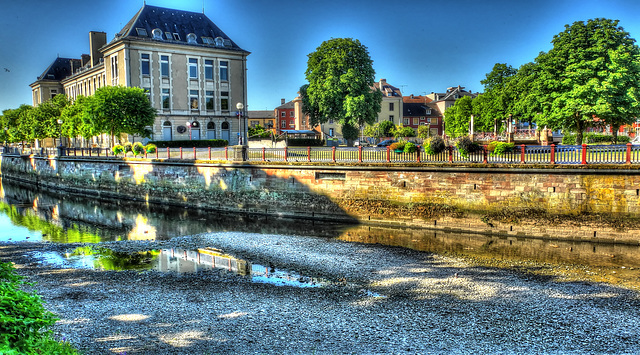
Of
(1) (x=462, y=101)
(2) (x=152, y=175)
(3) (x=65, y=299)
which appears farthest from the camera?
(1) (x=462, y=101)

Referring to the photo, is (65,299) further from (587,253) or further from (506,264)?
(587,253)

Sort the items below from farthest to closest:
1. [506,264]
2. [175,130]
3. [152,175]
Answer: [175,130]
[152,175]
[506,264]

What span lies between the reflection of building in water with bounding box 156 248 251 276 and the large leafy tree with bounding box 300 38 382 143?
101 ft

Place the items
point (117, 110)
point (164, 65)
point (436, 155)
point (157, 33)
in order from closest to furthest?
point (436, 155) → point (117, 110) → point (157, 33) → point (164, 65)

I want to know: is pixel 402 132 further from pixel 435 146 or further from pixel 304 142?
pixel 435 146

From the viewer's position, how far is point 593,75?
2650 cm

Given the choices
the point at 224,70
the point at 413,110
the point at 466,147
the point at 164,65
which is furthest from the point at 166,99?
the point at 413,110

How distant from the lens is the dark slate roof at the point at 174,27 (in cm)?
5013

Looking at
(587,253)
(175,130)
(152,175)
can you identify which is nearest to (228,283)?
(587,253)

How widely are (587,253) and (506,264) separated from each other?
13.0 feet

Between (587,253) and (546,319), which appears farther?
(587,253)

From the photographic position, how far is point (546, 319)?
11.0 meters

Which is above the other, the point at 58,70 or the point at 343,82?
the point at 58,70

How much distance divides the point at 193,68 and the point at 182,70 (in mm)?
1397
